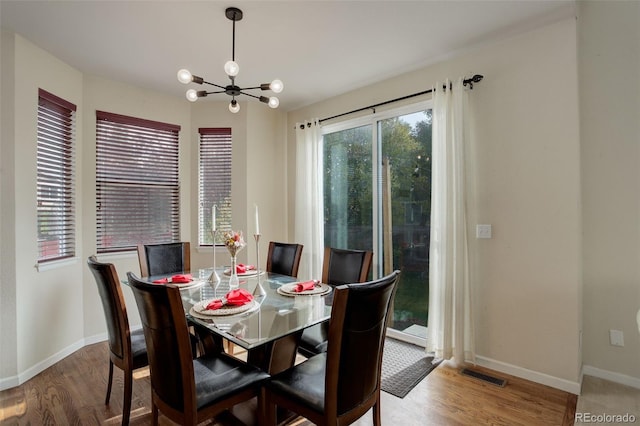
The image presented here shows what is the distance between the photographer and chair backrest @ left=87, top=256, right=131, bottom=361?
6.08 ft

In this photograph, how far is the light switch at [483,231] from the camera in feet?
8.59

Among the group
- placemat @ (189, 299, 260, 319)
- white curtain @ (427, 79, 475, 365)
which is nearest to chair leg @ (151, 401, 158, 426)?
placemat @ (189, 299, 260, 319)

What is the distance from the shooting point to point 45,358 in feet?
8.88

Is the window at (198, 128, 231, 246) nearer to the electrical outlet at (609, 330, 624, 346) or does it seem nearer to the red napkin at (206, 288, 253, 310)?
the red napkin at (206, 288, 253, 310)

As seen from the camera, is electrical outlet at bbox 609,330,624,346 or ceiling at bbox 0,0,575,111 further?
electrical outlet at bbox 609,330,624,346

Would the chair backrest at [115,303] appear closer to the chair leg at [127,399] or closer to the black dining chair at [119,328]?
the black dining chair at [119,328]

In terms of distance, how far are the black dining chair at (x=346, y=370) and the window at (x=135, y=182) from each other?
A: 8.83 ft

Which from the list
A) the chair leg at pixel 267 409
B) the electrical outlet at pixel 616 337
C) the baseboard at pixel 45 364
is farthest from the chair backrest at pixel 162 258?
the electrical outlet at pixel 616 337

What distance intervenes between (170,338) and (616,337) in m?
3.05

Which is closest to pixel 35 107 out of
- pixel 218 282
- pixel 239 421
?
pixel 218 282

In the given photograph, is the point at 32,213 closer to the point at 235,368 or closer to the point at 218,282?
the point at 218,282

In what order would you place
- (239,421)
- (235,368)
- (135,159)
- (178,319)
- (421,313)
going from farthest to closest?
(135,159) → (421,313) → (239,421) → (235,368) → (178,319)

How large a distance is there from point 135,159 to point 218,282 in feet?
6.58

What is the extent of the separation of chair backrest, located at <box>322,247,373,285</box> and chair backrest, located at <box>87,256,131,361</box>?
4.58ft
